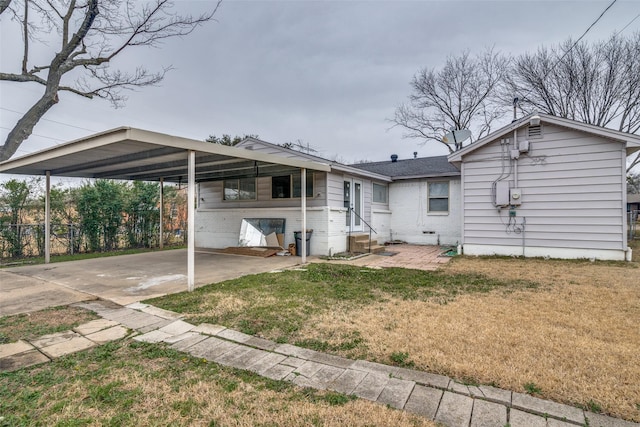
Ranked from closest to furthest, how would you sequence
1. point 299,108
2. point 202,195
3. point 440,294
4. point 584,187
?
point 440,294 → point 584,187 → point 202,195 → point 299,108

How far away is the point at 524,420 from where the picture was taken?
186 centimetres

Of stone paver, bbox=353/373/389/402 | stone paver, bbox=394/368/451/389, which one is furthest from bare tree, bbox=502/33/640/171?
stone paver, bbox=353/373/389/402

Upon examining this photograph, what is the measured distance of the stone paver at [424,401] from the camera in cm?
196

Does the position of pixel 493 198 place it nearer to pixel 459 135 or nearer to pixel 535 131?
pixel 535 131

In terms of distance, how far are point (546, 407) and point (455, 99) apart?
20254 millimetres

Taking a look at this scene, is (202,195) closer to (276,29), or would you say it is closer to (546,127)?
(276,29)

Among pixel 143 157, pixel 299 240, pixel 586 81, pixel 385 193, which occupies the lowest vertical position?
pixel 299 240

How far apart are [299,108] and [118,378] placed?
16477 millimetres

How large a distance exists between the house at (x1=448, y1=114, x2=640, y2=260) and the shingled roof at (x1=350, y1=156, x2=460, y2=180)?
2485mm

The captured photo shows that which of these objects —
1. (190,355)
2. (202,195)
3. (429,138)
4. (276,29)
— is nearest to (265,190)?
(202,195)

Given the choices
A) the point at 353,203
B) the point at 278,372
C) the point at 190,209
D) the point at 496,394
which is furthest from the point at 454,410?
the point at 353,203

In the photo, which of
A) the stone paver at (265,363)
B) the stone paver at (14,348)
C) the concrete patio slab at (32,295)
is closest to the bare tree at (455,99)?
the stone paver at (265,363)

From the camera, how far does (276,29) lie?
35.6 ft

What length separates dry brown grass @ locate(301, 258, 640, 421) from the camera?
2238mm
